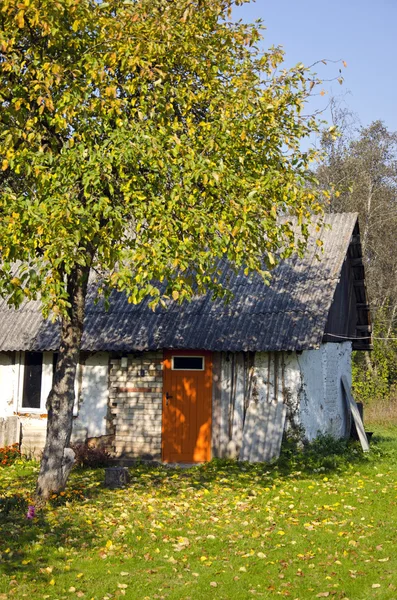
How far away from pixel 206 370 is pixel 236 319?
1373 mm

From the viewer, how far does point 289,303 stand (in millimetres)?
16750

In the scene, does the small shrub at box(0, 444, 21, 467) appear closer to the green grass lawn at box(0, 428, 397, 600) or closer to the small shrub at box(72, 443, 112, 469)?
the small shrub at box(72, 443, 112, 469)

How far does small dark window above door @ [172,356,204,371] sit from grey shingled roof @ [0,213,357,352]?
0.67m

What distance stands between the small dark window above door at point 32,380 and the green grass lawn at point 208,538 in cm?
414

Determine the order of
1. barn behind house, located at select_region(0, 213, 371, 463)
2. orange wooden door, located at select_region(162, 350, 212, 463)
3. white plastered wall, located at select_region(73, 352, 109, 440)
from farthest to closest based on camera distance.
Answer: white plastered wall, located at select_region(73, 352, 109, 440)
orange wooden door, located at select_region(162, 350, 212, 463)
barn behind house, located at select_region(0, 213, 371, 463)

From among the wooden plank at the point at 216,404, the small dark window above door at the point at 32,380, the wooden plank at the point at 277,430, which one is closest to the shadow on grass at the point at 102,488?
the wooden plank at the point at 277,430

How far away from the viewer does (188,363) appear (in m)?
17.0

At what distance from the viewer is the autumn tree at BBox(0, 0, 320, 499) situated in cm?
980

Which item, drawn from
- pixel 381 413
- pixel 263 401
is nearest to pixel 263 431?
pixel 263 401

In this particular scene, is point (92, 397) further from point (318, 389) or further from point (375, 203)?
point (375, 203)

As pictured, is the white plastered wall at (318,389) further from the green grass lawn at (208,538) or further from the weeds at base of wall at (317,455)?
the green grass lawn at (208,538)

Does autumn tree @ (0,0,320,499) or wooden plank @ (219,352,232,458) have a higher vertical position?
autumn tree @ (0,0,320,499)

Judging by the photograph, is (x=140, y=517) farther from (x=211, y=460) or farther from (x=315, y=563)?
(x=211, y=460)

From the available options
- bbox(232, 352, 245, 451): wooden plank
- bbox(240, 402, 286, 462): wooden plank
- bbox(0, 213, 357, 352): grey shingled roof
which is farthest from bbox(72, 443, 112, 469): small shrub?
bbox(240, 402, 286, 462): wooden plank
